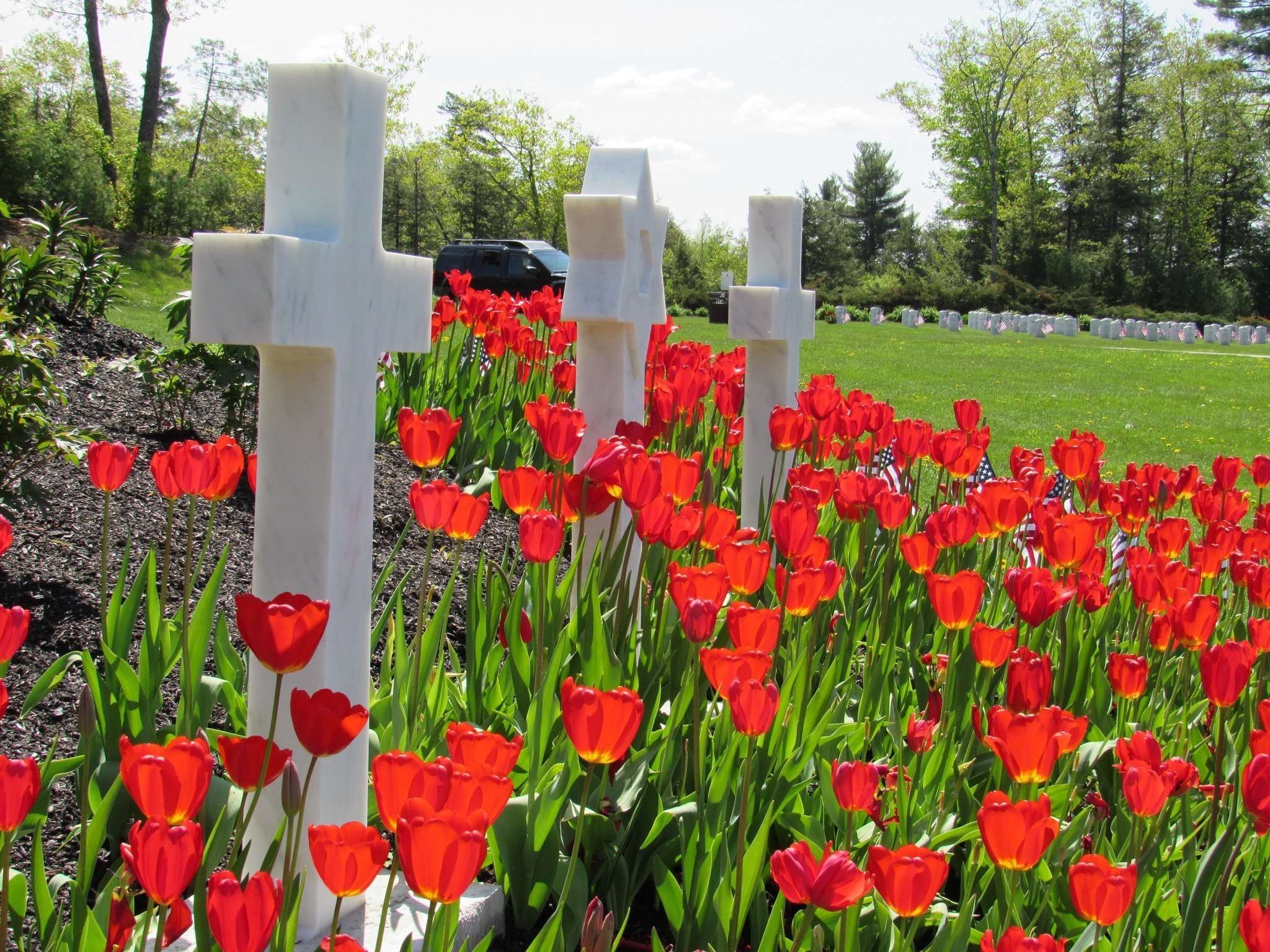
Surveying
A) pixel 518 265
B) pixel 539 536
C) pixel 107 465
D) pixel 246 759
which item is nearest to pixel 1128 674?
pixel 539 536

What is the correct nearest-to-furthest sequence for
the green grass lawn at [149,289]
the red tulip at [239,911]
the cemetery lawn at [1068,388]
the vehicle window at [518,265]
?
1. the red tulip at [239,911]
2. the cemetery lawn at [1068,388]
3. the green grass lawn at [149,289]
4. the vehicle window at [518,265]

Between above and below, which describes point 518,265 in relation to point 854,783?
above

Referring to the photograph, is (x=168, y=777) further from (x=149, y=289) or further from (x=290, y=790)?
(x=149, y=289)

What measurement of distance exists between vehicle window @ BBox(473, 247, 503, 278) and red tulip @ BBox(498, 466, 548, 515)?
26.9 m

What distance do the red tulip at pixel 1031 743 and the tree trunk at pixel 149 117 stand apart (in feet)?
77.2

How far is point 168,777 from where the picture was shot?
1.21 metres

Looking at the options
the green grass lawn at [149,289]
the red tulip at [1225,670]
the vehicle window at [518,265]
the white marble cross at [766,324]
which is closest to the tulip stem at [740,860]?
the red tulip at [1225,670]

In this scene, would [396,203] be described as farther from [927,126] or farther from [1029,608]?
[1029,608]

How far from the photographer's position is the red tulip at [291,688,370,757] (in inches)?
52.9

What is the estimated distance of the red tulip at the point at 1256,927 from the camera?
1288 millimetres

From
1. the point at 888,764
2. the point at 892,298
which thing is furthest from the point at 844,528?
the point at 892,298

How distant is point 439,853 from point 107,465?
141 cm

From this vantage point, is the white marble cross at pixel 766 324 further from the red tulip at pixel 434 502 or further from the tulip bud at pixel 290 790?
the tulip bud at pixel 290 790

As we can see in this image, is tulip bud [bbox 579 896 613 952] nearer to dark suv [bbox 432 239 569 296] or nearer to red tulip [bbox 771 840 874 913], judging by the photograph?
red tulip [bbox 771 840 874 913]
